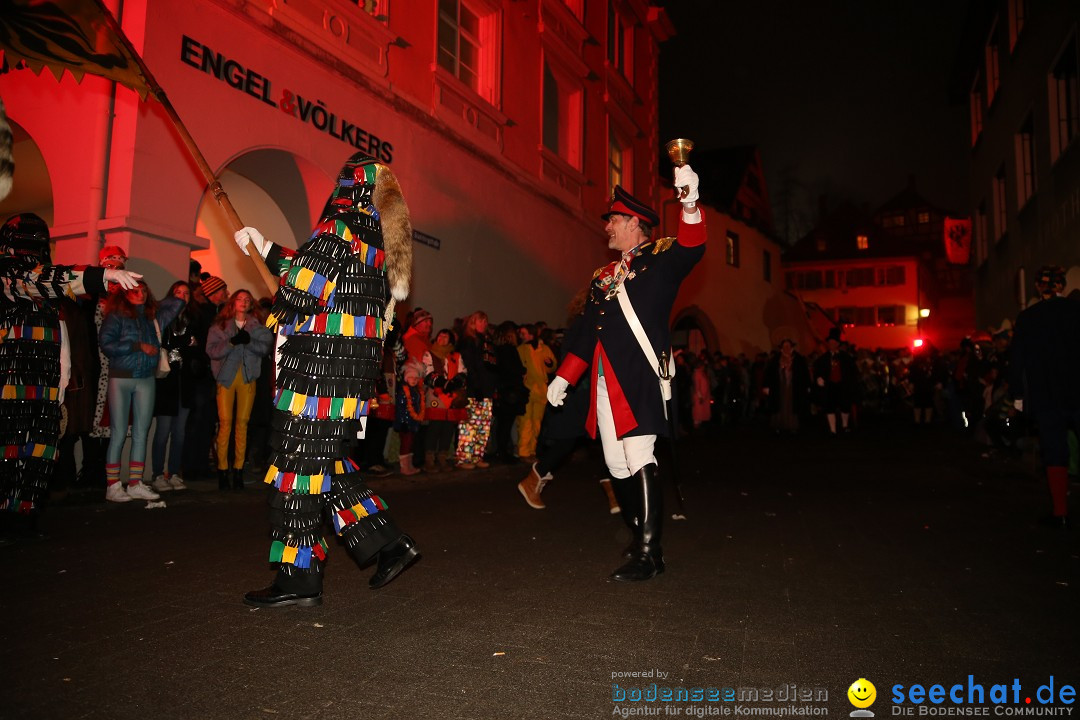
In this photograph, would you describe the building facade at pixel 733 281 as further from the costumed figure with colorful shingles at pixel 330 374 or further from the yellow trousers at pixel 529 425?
the costumed figure with colorful shingles at pixel 330 374

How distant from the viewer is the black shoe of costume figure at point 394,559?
3.91 metres

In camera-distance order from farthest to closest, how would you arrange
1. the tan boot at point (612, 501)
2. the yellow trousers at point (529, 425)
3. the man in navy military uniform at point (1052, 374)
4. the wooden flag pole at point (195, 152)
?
the yellow trousers at point (529, 425)
the tan boot at point (612, 501)
the man in navy military uniform at point (1052, 374)
the wooden flag pole at point (195, 152)

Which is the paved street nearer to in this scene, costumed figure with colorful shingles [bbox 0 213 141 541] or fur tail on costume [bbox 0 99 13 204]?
costumed figure with colorful shingles [bbox 0 213 141 541]

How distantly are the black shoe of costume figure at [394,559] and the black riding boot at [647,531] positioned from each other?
1.10 meters

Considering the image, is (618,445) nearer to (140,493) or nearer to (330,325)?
(330,325)

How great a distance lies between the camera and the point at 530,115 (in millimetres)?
16984

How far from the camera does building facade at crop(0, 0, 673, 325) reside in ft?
27.0

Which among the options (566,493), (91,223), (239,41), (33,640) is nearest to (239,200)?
(239,41)

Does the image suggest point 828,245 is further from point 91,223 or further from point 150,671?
point 150,671

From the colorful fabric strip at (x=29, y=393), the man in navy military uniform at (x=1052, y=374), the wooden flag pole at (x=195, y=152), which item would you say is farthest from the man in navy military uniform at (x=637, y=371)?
the man in navy military uniform at (x=1052, y=374)

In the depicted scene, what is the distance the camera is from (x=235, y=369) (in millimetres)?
7895

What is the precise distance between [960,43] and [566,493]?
2327 cm

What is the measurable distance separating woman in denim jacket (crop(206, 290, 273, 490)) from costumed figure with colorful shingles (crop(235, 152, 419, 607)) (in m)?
4.30

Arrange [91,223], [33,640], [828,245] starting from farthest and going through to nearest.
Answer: [828,245], [91,223], [33,640]
